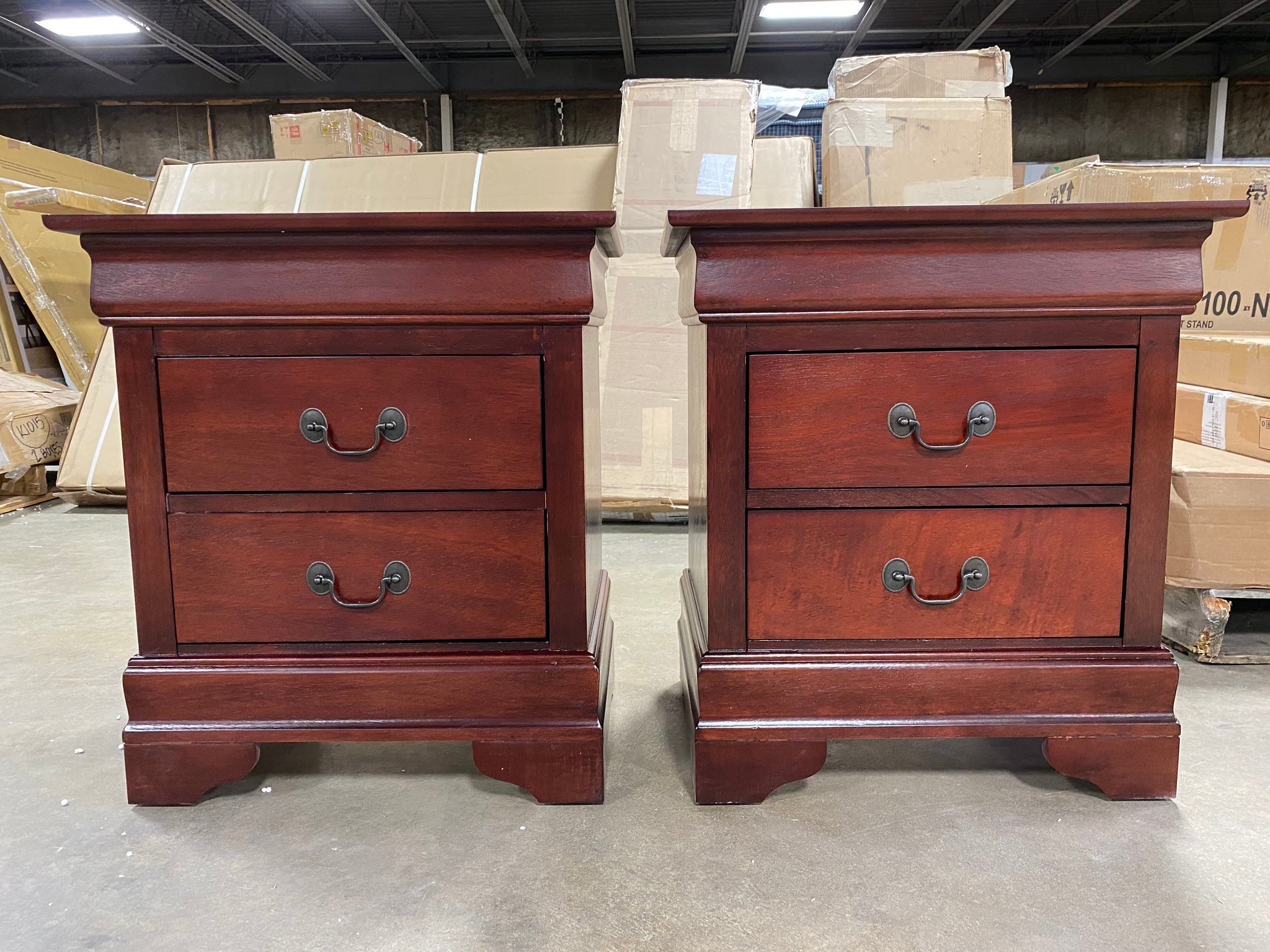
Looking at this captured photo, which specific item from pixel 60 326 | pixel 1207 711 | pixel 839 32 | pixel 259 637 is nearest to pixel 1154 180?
pixel 1207 711

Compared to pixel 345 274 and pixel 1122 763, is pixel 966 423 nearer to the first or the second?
pixel 1122 763

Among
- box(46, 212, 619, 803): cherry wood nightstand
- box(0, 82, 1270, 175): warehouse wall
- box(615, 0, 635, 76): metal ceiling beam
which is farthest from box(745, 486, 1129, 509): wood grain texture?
box(0, 82, 1270, 175): warehouse wall

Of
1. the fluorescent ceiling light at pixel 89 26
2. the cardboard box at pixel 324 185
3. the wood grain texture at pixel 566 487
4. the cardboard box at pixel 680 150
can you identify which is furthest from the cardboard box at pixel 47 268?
the wood grain texture at pixel 566 487

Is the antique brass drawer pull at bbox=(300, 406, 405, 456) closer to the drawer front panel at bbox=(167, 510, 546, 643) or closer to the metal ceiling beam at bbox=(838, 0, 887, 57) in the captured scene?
the drawer front panel at bbox=(167, 510, 546, 643)

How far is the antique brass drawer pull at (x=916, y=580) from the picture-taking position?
1.17m

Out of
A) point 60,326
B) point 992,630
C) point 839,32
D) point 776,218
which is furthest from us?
point 839,32

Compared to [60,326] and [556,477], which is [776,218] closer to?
[556,477]

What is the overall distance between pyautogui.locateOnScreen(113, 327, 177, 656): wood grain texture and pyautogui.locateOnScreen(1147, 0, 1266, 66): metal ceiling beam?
831cm

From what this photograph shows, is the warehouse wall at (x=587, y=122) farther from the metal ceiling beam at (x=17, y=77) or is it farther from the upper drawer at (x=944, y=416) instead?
the upper drawer at (x=944, y=416)

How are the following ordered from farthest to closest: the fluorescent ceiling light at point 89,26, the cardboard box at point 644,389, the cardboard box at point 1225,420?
the fluorescent ceiling light at point 89,26 → the cardboard box at point 644,389 → the cardboard box at point 1225,420

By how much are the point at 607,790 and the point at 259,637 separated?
0.56 metres

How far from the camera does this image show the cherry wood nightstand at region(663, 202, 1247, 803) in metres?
1.12

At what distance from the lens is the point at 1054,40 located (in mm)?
7820

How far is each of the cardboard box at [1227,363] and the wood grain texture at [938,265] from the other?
0.83 meters
